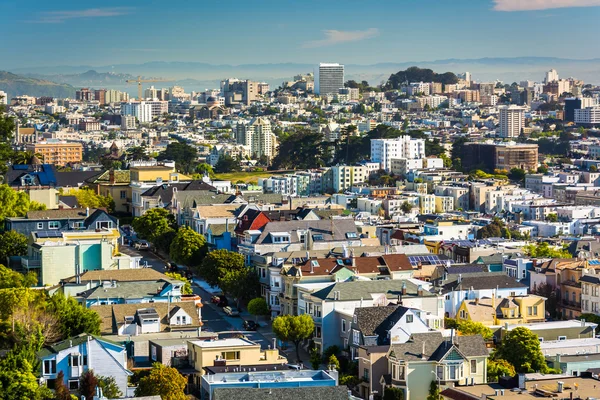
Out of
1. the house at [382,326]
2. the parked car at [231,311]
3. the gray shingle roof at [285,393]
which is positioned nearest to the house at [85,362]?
the gray shingle roof at [285,393]

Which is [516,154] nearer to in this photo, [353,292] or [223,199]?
[223,199]

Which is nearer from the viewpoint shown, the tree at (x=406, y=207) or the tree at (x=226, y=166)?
the tree at (x=406, y=207)

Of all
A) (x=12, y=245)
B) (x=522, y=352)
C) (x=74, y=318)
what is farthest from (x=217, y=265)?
(x=522, y=352)

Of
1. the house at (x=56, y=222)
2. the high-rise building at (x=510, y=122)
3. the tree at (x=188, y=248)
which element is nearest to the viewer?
the house at (x=56, y=222)

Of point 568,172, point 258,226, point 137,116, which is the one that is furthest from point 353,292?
point 137,116

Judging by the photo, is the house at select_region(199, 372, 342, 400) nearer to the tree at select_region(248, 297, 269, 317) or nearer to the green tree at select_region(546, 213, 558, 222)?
the tree at select_region(248, 297, 269, 317)

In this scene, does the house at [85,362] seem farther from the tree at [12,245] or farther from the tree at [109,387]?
the tree at [12,245]

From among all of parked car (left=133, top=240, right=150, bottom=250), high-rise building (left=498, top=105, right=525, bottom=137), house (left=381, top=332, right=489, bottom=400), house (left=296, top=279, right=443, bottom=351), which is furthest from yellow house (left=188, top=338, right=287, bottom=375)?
high-rise building (left=498, top=105, right=525, bottom=137)

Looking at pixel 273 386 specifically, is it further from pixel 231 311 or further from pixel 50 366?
pixel 231 311
